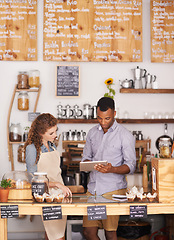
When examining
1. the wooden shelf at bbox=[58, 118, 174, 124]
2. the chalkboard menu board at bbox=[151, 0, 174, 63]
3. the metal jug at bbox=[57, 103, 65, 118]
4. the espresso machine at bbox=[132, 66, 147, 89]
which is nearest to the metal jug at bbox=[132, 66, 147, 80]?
the espresso machine at bbox=[132, 66, 147, 89]

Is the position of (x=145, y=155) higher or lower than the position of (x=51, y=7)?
lower

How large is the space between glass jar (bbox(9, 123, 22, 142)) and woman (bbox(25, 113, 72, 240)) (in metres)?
1.57

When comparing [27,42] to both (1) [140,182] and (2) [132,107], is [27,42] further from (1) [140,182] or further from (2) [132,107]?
(1) [140,182]

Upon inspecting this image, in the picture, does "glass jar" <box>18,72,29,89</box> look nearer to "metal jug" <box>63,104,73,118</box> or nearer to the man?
"metal jug" <box>63,104,73,118</box>

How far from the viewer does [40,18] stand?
4.68 meters

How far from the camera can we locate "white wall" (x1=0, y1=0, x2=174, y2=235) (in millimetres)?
4652

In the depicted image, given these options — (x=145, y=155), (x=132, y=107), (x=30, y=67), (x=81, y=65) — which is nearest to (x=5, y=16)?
(x=30, y=67)

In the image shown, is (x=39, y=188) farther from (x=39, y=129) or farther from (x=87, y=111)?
(x=87, y=111)

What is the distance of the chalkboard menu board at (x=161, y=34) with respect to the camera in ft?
15.4

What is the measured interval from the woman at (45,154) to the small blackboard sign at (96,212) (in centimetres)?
53

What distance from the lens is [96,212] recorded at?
2.23 m

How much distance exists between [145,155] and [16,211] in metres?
2.45

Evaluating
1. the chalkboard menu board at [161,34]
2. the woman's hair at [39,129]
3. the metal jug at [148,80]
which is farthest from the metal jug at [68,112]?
the woman's hair at [39,129]

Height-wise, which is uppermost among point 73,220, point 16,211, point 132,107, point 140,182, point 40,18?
point 40,18
